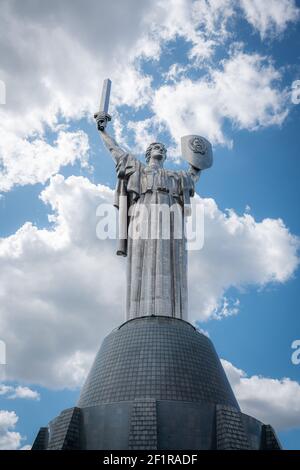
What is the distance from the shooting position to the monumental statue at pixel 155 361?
1734 centimetres

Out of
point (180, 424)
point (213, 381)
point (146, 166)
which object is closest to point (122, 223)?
point (146, 166)

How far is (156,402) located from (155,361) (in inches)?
81.7

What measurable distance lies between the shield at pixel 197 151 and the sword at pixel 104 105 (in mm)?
4260

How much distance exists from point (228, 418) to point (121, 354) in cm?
472

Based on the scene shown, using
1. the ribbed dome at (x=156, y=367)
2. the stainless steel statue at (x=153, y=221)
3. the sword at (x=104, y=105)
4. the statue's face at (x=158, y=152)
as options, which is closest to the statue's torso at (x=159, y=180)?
the stainless steel statue at (x=153, y=221)

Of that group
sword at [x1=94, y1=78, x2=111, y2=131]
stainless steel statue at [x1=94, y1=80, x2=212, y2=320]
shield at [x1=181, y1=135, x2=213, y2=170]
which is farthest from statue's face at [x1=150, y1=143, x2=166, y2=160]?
sword at [x1=94, y1=78, x2=111, y2=131]

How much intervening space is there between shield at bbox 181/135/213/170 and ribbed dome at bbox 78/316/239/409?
9275 millimetres

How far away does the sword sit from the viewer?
2756cm

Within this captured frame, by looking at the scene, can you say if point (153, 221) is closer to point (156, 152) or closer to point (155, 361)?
point (156, 152)

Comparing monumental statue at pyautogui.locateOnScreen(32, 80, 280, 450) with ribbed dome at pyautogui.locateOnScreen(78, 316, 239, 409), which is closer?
monumental statue at pyautogui.locateOnScreen(32, 80, 280, 450)

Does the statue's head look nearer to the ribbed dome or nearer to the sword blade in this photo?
the sword blade

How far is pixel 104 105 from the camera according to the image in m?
27.8
